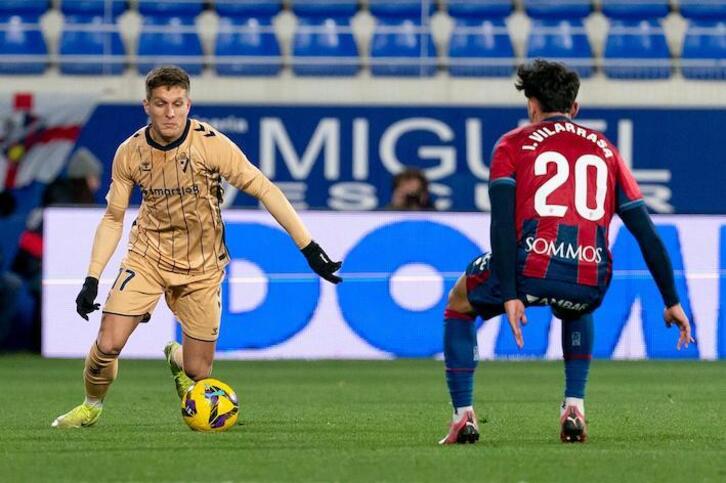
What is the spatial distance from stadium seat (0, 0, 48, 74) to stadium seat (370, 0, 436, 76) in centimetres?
381

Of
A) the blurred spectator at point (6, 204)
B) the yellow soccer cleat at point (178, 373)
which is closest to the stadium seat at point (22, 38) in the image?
the blurred spectator at point (6, 204)

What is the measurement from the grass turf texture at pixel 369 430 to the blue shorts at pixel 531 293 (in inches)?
23.8

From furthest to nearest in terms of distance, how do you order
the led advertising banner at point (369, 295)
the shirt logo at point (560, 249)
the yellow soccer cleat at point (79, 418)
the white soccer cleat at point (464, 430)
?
the led advertising banner at point (369, 295) → the yellow soccer cleat at point (79, 418) → the white soccer cleat at point (464, 430) → the shirt logo at point (560, 249)

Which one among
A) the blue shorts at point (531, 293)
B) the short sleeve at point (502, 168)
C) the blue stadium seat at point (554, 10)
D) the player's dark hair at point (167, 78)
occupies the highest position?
the blue stadium seat at point (554, 10)

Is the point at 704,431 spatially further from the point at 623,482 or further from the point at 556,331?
the point at 556,331

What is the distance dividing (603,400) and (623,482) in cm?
480

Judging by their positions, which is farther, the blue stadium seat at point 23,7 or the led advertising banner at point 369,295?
the blue stadium seat at point 23,7

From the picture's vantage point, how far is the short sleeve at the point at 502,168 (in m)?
7.04

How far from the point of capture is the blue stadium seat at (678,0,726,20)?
64.8 feet

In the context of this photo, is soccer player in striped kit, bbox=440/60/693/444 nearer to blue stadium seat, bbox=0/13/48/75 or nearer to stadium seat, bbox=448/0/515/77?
stadium seat, bbox=448/0/515/77

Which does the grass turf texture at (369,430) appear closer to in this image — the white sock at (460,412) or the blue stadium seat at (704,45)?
the white sock at (460,412)

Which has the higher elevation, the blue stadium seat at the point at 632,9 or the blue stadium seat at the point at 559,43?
the blue stadium seat at the point at 632,9

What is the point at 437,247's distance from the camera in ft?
51.0

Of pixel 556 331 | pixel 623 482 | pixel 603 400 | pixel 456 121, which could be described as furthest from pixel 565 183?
pixel 456 121
